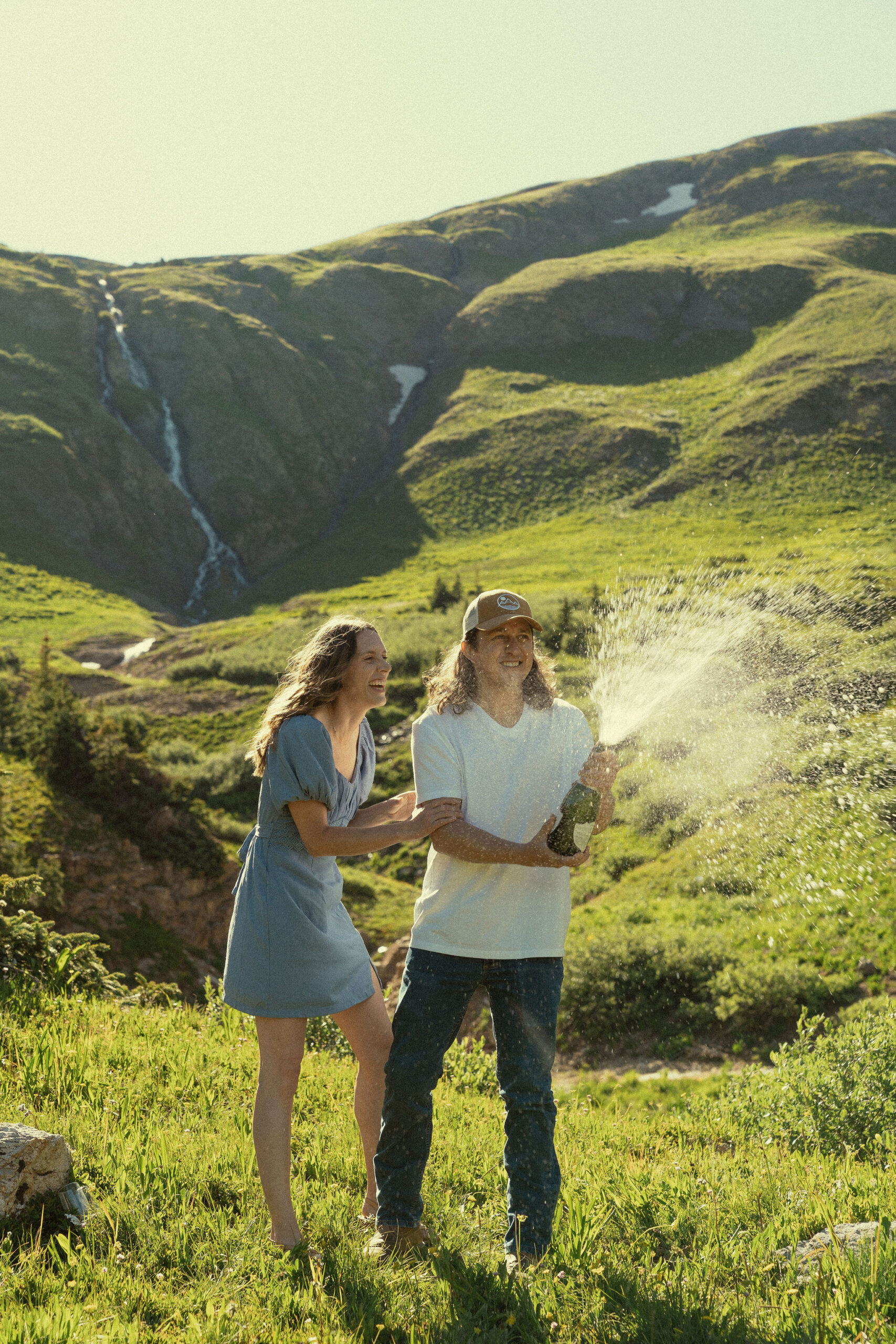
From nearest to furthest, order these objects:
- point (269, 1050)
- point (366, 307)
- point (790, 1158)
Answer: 1. point (269, 1050)
2. point (790, 1158)
3. point (366, 307)

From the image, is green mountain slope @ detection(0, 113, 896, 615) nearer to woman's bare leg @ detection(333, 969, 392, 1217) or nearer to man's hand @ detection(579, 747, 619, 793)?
woman's bare leg @ detection(333, 969, 392, 1217)

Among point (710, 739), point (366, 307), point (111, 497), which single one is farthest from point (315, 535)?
point (710, 739)

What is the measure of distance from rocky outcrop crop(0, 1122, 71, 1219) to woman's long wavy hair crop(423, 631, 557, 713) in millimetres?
2174

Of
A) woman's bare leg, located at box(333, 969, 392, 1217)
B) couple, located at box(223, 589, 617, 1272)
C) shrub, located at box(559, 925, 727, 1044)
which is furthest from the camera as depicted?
shrub, located at box(559, 925, 727, 1044)

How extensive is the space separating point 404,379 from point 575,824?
11503cm

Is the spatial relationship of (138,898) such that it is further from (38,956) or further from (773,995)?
(773,995)

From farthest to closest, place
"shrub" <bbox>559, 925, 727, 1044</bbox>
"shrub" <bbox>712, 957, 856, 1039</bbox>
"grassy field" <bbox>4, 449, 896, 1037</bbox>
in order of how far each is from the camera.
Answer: "shrub" <bbox>559, 925, 727, 1044</bbox> < "grassy field" <bbox>4, 449, 896, 1037</bbox> < "shrub" <bbox>712, 957, 856, 1039</bbox>

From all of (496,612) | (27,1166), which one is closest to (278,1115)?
(27,1166)

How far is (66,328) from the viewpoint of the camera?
96812 millimetres

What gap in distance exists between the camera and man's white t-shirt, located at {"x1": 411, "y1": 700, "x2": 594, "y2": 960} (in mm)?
3447

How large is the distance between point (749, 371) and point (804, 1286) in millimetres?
99343

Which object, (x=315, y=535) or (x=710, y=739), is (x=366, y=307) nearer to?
(x=315, y=535)

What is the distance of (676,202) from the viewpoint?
153 m

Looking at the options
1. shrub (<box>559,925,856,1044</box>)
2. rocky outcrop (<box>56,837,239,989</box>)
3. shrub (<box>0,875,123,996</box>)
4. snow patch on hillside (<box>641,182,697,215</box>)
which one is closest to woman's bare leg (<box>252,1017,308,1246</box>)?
shrub (<box>0,875,123,996</box>)
